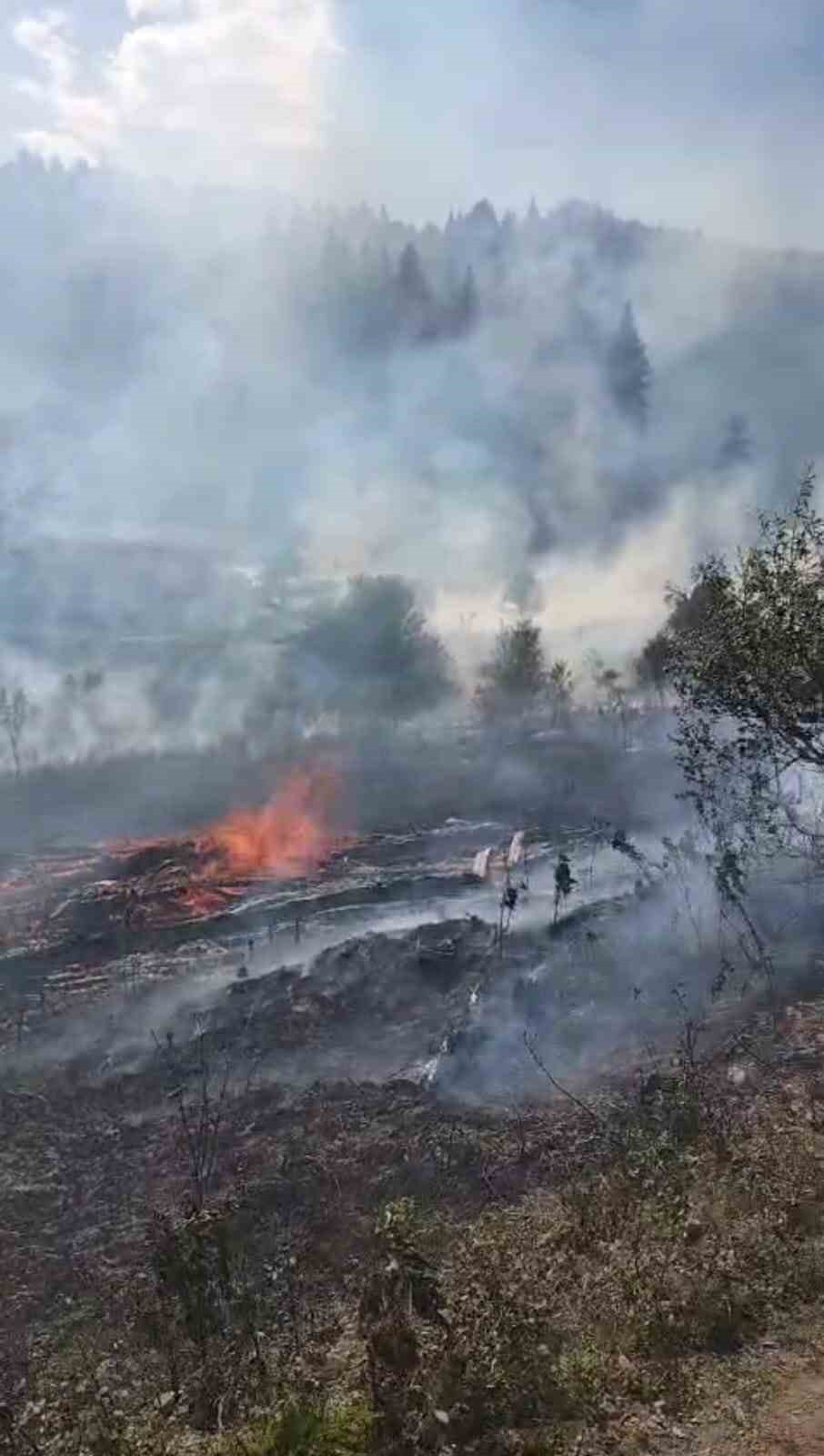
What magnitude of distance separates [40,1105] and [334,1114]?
5947mm

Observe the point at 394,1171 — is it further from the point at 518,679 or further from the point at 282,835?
the point at 518,679

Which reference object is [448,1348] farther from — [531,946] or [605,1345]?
[531,946]

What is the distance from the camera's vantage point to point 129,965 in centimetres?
3014

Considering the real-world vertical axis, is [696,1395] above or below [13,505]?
below

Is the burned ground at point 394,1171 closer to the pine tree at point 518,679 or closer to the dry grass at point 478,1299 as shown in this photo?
the dry grass at point 478,1299

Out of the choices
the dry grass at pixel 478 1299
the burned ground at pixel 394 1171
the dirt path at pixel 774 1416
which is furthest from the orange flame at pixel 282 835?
the dirt path at pixel 774 1416

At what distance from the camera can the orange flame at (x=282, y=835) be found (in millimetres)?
39812

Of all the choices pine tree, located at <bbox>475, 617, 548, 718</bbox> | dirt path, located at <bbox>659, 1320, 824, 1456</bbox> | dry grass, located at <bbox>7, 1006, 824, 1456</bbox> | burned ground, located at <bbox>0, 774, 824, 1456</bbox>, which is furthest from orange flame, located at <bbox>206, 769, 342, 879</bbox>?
dirt path, located at <bbox>659, 1320, 824, 1456</bbox>

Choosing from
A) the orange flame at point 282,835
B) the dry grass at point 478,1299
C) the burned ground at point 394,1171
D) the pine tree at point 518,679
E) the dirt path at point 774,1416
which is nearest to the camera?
the dirt path at point 774,1416

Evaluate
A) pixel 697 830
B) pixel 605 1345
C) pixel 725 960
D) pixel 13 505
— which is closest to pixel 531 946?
pixel 725 960

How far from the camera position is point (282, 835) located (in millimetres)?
43469

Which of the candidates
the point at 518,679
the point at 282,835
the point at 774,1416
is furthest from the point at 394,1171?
the point at 518,679

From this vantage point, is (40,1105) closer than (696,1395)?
No

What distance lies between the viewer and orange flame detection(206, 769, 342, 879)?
3981 centimetres
